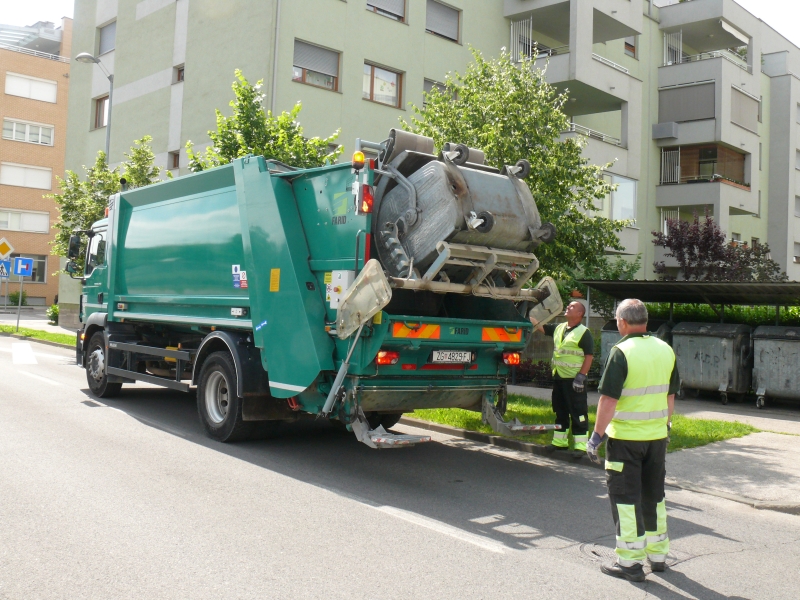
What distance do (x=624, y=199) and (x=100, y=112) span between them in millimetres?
17974

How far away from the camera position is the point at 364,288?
257 inches

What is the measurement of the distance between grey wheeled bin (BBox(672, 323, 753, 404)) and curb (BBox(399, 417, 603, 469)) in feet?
19.0

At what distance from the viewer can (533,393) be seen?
1298 centimetres

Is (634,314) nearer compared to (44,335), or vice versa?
(634,314)

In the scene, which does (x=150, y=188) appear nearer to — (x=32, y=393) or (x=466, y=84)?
(x=32, y=393)

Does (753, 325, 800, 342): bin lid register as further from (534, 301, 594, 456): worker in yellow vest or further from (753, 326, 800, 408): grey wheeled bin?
(534, 301, 594, 456): worker in yellow vest

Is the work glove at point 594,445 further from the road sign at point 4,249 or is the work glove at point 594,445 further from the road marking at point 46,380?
the road sign at point 4,249

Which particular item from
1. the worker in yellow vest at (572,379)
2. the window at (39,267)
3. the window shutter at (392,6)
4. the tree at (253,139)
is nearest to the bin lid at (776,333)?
the worker in yellow vest at (572,379)

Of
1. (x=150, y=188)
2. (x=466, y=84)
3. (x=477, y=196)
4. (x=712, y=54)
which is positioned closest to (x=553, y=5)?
(x=712, y=54)

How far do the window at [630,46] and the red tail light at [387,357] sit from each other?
75.0ft

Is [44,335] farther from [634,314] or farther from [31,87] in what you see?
[31,87]

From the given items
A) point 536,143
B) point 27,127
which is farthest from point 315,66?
point 27,127

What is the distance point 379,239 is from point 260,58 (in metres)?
13.3

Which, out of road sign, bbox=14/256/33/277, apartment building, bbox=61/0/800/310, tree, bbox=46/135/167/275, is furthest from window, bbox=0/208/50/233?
tree, bbox=46/135/167/275
